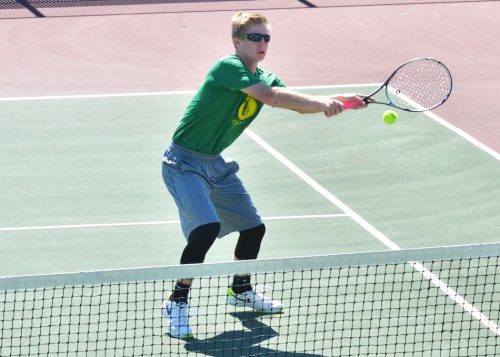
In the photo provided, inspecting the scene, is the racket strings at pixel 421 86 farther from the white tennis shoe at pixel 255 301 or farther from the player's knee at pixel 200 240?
the player's knee at pixel 200 240

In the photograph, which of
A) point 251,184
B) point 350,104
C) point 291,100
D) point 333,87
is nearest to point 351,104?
point 350,104

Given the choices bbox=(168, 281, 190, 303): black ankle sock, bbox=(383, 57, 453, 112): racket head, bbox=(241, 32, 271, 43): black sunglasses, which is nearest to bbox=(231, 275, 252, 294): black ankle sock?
bbox=(168, 281, 190, 303): black ankle sock

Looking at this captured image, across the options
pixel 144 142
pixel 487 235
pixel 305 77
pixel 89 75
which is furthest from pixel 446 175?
pixel 89 75

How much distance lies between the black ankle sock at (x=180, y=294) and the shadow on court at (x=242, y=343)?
0.34 metres

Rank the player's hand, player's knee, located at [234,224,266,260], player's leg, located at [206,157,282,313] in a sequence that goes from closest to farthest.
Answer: the player's hand, player's leg, located at [206,157,282,313], player's knee, located at [234,224,266,260]

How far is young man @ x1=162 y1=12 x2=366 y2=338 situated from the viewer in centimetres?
1059

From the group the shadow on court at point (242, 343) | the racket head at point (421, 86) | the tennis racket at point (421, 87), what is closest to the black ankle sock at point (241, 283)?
the shadow on court at point (242, 343)

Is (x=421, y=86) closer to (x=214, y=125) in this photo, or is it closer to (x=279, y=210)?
(x=279, y=210)

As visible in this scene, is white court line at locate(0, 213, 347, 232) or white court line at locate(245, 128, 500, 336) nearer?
white court line at locate(245, 128, 500, 336)

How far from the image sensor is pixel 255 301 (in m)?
11.4

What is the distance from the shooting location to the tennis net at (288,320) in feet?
35.2

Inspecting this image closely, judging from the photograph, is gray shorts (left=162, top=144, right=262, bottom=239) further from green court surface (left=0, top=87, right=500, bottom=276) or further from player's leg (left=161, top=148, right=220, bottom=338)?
green court surface (left=0, top=87, right=500, bottom=276)

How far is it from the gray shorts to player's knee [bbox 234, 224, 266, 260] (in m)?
0.05

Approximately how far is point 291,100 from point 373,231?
11.1 feet
